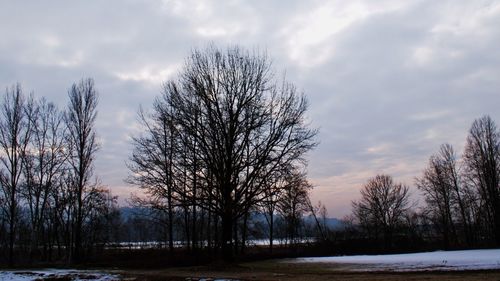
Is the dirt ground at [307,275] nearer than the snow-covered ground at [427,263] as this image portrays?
Yes

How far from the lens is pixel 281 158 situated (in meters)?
33.2

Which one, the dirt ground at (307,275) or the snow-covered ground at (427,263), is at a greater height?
the dirt ground at (307,275)

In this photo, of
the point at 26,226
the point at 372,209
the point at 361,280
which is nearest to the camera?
the point at 361,280

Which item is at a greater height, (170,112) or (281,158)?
(170,112)

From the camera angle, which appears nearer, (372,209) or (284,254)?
(284,254)

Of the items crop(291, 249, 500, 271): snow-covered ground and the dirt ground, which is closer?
the dirt ground

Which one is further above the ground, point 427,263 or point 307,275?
point 307,275

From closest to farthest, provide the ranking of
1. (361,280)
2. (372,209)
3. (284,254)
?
(361,280) → (284,254) → (372,209)

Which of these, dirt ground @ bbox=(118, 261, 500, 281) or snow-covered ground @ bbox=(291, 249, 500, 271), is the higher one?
dirt ground @ bbox=(118, 261, 500, 281)

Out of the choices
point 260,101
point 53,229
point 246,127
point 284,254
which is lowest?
point 284,254

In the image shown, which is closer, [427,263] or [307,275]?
[307,275]

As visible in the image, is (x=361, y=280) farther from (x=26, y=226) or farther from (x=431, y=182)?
(x=431, y=182)

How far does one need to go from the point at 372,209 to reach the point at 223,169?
58.2 meters

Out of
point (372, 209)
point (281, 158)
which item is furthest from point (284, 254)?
point (372, 209)
